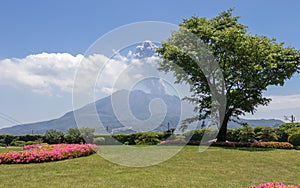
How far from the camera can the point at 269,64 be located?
16.5 metres

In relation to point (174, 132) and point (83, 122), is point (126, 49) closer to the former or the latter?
point (83, 122)

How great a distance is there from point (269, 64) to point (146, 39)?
1012 centimetres

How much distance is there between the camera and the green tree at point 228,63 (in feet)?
55.7

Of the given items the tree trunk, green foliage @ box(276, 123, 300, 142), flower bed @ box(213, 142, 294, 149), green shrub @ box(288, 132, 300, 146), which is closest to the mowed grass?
flower bed @ box(213, 142, 294, 149)

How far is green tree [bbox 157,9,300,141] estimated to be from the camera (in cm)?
1697

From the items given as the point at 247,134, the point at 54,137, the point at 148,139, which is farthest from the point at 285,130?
the point at 54,137

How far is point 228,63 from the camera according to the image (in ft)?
60.1

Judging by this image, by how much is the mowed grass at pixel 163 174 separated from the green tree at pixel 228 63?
7.66m

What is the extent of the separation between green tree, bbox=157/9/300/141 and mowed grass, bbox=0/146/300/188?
25.1 ft

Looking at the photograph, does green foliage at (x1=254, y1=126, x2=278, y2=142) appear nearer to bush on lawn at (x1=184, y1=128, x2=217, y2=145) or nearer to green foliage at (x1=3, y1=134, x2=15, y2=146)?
bush on lawn at (x1=184, y1=128, x2=217, y2=145)

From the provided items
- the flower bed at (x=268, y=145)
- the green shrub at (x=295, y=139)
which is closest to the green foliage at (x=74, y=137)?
the flower bed at (x=268, y=145)

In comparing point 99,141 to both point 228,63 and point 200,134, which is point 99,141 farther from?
point 228,63

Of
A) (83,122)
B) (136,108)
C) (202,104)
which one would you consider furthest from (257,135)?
(83,122)

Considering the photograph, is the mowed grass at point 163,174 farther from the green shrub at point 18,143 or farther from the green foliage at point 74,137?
the green shrub at point 18,143
